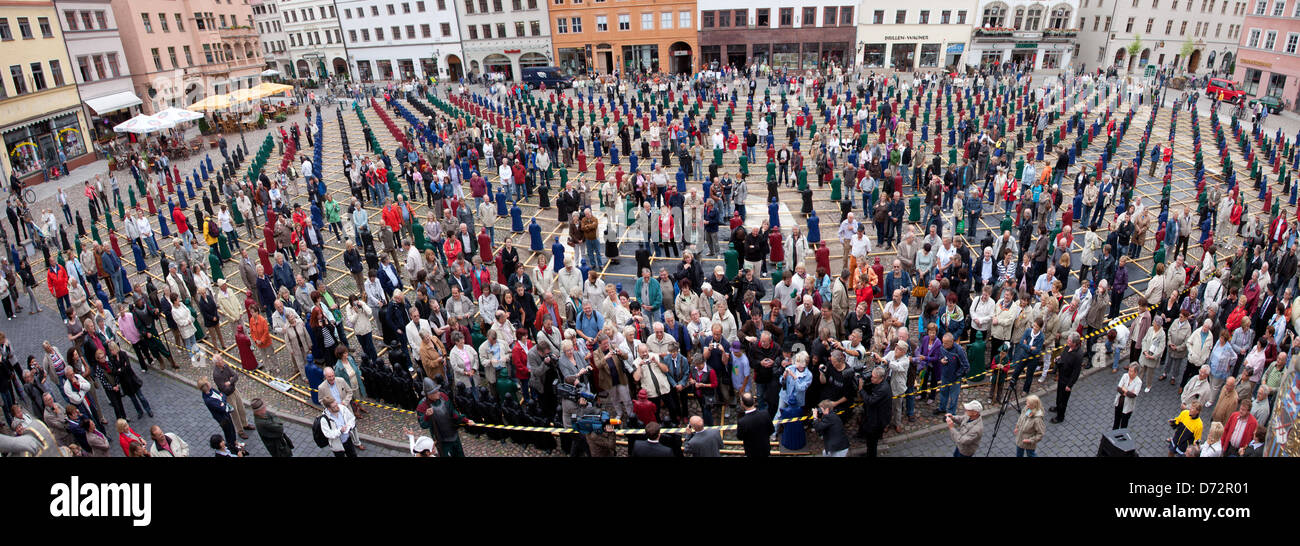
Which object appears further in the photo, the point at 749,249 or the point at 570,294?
Answer: the point at 749,249

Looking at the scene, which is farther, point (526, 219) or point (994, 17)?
point (994, 17)

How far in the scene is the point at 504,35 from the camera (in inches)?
2539

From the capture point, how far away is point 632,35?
60844 mm

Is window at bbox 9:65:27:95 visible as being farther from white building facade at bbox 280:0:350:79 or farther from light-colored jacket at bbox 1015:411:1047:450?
light-colored jacket at bbox 1015:411:1047:450

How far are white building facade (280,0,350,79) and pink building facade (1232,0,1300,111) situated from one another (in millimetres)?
76604

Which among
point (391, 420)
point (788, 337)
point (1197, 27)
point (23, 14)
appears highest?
point (23, 14)

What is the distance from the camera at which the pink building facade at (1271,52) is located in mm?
42156

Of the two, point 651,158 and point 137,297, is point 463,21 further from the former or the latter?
point 137,297

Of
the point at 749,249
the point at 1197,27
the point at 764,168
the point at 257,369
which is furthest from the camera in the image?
the point at 1197,27

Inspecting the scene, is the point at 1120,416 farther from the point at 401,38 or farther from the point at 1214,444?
the point at 401,38

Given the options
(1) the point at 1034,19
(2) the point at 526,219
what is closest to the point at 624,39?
(1) the point at 1034,19

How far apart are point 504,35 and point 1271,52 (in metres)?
57.4

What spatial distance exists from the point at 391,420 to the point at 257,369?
13.1ft

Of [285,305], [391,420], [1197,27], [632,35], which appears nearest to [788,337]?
[391,420]
